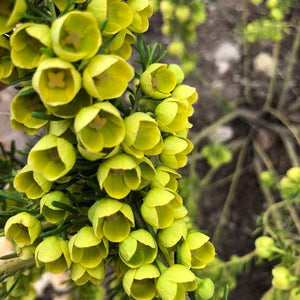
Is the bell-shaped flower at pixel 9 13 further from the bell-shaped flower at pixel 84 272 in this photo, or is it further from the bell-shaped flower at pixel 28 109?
the bell-shaped flower at pixel 84 272

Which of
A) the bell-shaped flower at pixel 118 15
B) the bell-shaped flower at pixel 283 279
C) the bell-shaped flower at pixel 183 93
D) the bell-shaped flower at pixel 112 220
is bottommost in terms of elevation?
the bell-shaped flower at pixel 283 279

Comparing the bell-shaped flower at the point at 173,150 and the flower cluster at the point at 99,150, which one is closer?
the flower cluster at the point at 99,150

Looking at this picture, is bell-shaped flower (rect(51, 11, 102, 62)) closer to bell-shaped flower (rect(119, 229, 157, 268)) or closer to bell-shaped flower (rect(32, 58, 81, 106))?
bell-shaped flower (rect(32, 58, 81, 106))

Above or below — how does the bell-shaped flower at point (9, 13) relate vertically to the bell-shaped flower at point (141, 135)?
above

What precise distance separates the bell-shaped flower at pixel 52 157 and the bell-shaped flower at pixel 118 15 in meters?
0.13

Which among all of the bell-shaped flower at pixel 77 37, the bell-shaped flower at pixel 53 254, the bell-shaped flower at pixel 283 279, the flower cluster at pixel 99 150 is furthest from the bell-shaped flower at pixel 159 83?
the bell-shaped flower at pixel 283 279

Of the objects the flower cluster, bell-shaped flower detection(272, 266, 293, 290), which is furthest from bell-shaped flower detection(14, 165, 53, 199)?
bell-shaped flower detection(272, 266, 293, 290)

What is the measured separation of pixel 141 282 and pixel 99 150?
179mm

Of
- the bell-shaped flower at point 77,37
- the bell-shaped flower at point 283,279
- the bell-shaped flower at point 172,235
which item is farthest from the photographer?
the bell-shaped flower at point 283,279

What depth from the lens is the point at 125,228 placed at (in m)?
0.50

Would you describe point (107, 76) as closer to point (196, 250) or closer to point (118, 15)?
point (118, 15)

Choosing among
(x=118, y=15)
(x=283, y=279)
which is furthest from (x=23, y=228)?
→ (x=283, y=279)

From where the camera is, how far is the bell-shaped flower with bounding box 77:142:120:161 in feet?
1.49

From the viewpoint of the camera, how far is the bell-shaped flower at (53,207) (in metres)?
0.51
